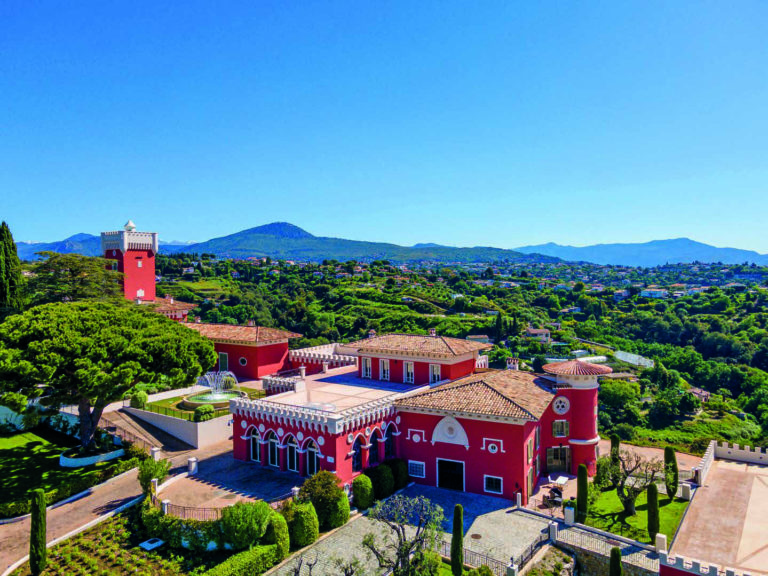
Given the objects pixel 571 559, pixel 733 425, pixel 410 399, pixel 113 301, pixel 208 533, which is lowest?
pixel 733 425

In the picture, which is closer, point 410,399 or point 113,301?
point 410,399

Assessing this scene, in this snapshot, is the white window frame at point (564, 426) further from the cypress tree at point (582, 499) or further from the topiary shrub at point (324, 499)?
the topiary shrub at point (324, 499)

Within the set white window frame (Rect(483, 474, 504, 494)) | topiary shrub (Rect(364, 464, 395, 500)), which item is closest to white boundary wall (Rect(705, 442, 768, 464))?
white window frame (Rect(483, 474, 504, 494))

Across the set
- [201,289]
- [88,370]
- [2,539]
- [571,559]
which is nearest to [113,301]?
[88,370]

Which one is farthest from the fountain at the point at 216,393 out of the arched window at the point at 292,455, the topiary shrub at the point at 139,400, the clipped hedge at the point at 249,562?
the clipped hedge at the point at 249,562

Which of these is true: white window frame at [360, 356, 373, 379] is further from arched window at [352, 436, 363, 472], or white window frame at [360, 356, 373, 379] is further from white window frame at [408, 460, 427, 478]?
arched window at [352, 436, 363, 472]

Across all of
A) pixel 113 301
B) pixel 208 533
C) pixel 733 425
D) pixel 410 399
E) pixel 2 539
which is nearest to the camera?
pixel 208 533

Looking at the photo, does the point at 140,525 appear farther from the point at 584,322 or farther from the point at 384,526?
the point at 584,322
